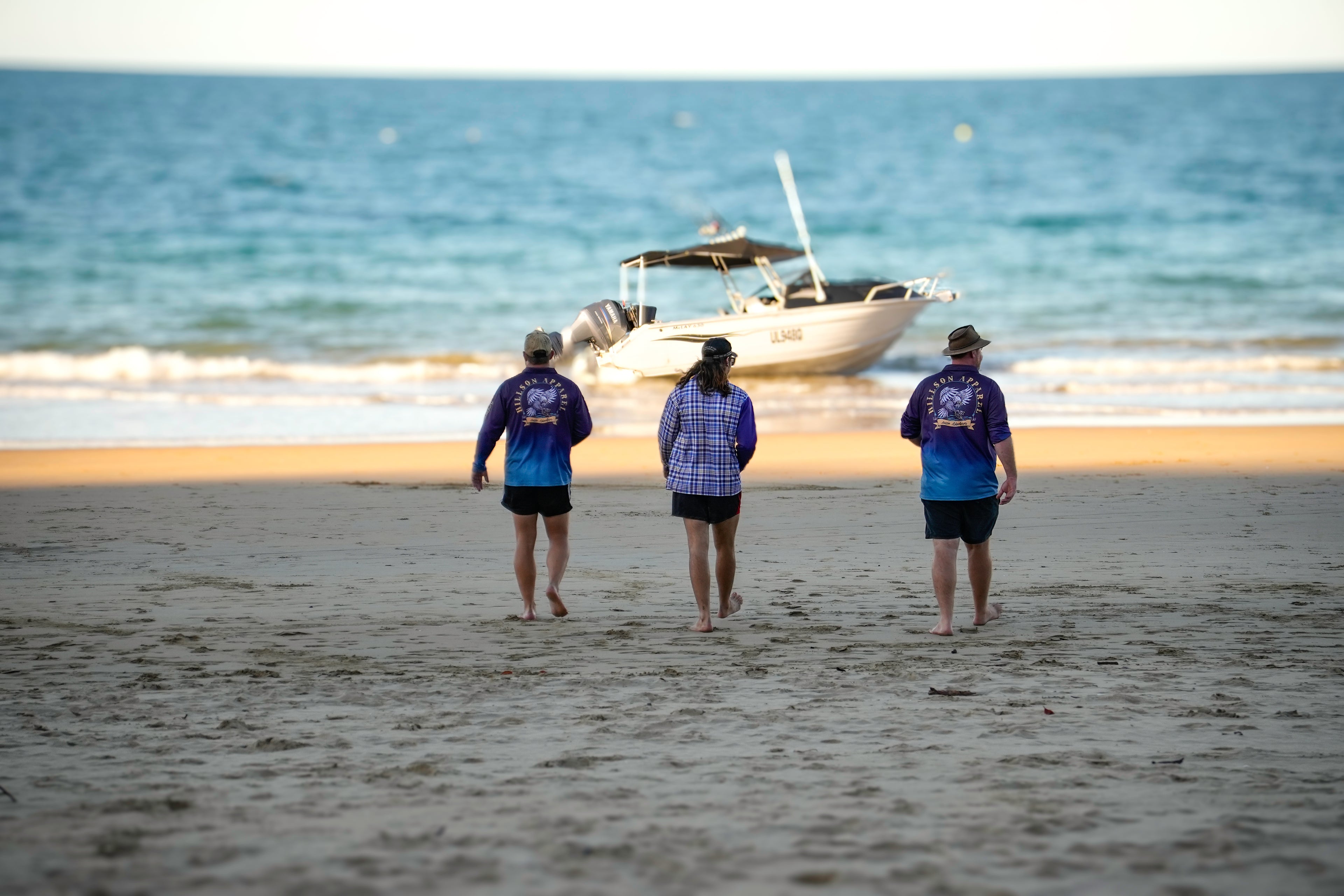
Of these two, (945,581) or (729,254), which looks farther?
(729,254)

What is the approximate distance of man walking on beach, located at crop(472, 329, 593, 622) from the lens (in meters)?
6.72

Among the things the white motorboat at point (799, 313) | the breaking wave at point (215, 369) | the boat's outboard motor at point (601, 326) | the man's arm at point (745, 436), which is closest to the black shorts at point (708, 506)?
the man's arm at point (745, 436)

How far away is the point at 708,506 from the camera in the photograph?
6598mm

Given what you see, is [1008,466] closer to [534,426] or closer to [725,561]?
[725,561]

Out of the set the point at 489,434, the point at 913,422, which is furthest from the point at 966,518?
the point at 489,434

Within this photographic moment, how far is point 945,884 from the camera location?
352cm

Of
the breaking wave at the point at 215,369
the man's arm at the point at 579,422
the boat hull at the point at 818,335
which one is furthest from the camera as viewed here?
the breaking wave at the point at 215,369

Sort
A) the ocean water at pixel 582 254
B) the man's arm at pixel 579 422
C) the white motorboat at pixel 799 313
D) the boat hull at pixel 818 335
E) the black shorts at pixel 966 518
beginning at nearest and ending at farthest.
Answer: the black shorts at pixel 966 518 → the man's arm at pixel 579 422 → the white motorboat at pixel 799 313 → the ocean water at pixel 582 254 → the boat hull at pixel 818 335

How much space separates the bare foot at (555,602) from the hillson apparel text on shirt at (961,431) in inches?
74.4

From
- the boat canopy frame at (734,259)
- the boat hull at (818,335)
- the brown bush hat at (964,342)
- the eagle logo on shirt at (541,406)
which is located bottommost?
the eagle logo on shirt at (541,406)

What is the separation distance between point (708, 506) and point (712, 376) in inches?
25.8

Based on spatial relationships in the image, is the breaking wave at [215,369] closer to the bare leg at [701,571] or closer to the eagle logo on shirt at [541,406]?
the eagle logo on shirt at [541,406]

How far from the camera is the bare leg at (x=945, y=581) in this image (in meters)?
6.31

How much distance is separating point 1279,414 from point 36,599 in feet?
44.4
